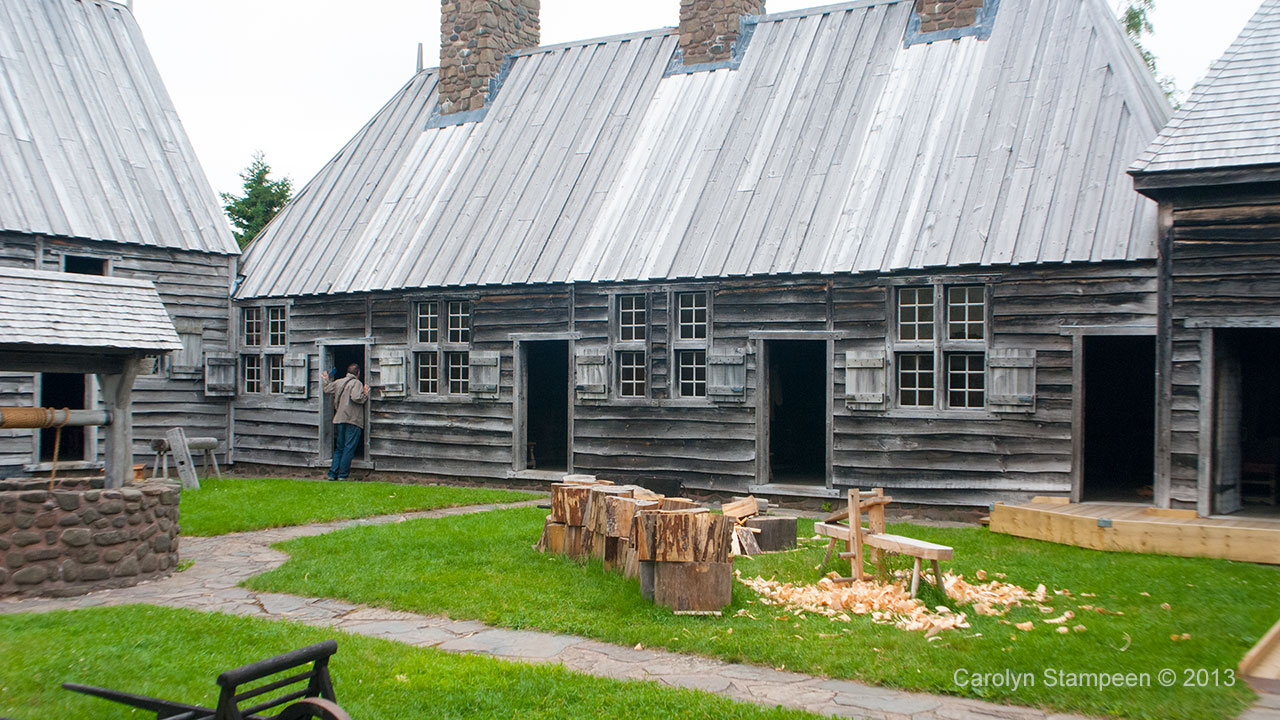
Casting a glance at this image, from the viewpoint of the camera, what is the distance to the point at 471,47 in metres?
21.7

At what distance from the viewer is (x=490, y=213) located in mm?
18766

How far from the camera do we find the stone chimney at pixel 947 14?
1692 cm

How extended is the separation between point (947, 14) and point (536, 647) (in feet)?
44.3

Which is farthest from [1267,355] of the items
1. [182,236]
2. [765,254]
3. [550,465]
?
[182,236]

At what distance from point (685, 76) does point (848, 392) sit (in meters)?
7.58

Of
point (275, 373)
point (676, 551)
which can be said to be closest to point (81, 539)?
point (676, 551)

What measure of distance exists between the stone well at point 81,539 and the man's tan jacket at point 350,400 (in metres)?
8.56

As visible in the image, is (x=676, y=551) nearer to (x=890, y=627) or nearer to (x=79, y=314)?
(x=890, y=627)

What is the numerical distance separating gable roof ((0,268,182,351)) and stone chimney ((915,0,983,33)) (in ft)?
40.8

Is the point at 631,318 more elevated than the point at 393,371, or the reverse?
the point at 631,318

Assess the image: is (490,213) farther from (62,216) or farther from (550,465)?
(62,216)

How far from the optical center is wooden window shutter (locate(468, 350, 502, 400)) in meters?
17.5

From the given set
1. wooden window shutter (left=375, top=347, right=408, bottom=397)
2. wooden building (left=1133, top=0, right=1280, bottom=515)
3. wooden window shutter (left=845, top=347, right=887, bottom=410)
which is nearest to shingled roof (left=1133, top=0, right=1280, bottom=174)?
wooden building (left=1133, top=0, right=1280, bottom=515)

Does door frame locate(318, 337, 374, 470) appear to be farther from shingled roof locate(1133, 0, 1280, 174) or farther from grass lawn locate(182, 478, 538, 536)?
shingled roof locate(1133, 0, 1280, 174)
